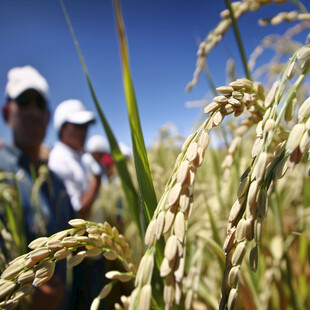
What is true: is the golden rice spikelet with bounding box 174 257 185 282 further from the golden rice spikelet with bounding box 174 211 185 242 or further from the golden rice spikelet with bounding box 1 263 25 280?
the golden rice spikelet with bounding box 1 263 25 280

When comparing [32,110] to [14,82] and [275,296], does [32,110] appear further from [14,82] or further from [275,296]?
[275,296]

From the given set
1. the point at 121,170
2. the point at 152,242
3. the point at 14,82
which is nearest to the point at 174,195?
the point at 152,242

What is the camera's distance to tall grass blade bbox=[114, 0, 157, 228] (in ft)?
1.15

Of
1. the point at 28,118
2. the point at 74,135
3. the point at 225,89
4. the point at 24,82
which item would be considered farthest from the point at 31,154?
the point at 225,89

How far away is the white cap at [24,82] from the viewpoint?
173cm

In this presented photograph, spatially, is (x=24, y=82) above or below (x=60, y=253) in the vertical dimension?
above

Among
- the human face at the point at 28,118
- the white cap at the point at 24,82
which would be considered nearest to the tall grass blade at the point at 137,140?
the human face at the point at 28,118

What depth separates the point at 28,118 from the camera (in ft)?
5.45

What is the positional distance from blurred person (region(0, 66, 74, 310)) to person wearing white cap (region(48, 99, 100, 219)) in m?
0.23

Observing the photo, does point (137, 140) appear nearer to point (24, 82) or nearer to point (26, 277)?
point (26, 277)

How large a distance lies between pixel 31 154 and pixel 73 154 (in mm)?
719

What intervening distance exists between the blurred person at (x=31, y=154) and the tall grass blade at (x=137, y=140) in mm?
552

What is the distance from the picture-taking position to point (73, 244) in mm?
295

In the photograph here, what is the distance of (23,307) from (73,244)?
301 mm
